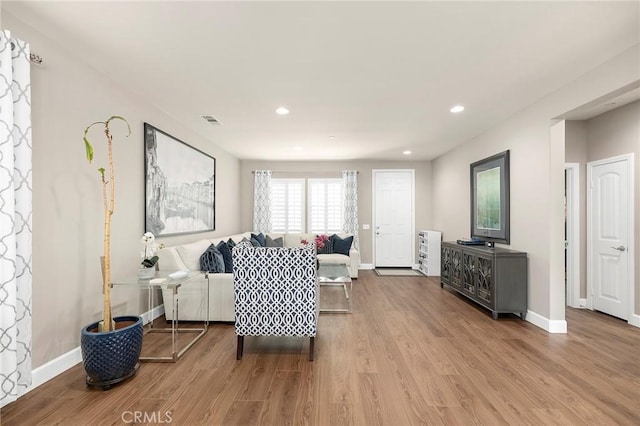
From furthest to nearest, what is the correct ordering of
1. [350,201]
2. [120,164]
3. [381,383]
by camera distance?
[350,201], [120,164], [381,383]

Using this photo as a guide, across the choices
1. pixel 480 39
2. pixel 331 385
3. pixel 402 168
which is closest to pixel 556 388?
pixel 331 385

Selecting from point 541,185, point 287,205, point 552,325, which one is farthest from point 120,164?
point 552,325

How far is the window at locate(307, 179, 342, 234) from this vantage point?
24.2 ft

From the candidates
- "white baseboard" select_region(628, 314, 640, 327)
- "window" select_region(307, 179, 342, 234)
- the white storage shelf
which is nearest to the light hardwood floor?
"white baseboard" select_region(628, 314, 640, 327)

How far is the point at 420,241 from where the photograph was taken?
709cm

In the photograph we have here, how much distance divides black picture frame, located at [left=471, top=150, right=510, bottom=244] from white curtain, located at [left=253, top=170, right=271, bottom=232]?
4.36 m

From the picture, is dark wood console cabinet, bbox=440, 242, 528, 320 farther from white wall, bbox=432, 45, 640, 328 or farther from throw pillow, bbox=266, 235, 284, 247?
throw pillow, bbox=266, 235, 284, 247

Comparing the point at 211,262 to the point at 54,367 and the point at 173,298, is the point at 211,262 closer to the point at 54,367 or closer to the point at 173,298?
the point at 173,298

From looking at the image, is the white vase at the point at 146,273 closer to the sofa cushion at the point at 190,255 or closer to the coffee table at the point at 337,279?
the sofa cushion at the point at 190,255

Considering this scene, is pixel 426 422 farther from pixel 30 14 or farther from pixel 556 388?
pixel 30 14

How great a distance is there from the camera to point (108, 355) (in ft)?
7.28

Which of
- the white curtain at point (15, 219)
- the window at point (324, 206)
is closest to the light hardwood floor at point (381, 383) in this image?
the white curtain at point (15, 219)

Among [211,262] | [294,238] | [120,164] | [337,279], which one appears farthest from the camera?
[294,238]
